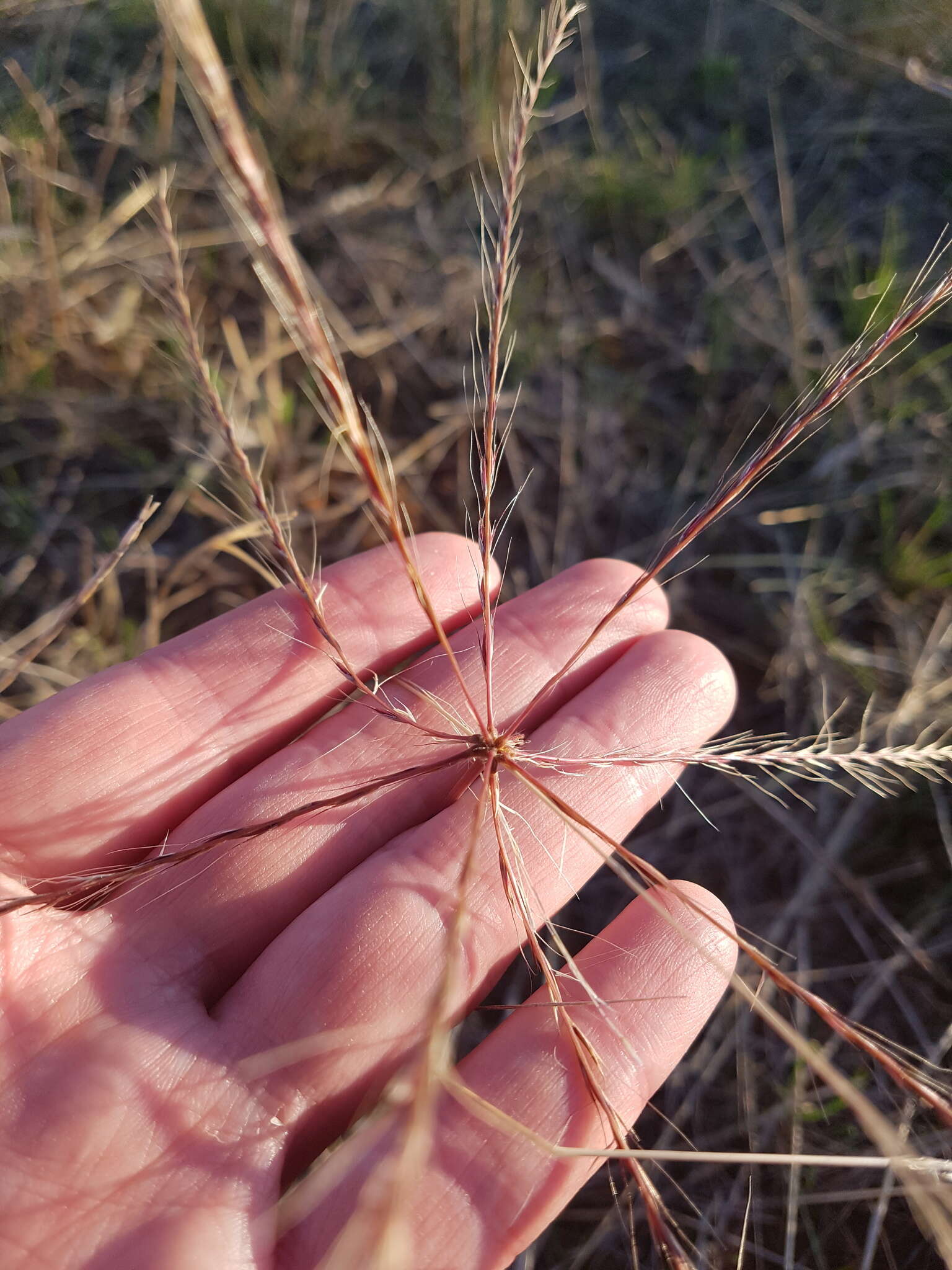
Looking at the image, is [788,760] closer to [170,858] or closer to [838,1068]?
[838,1068]

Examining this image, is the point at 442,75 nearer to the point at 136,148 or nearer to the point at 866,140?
the point at 136,148

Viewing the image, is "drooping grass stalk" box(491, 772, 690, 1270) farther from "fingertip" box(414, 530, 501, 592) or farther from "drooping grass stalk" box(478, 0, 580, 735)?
"fingertip" box(414, 530, 501, 592)

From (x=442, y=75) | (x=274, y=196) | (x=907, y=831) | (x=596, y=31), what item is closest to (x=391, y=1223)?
(x=907, y=831)

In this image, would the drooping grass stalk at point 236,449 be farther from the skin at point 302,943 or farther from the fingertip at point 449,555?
the fingertip at point 449,555

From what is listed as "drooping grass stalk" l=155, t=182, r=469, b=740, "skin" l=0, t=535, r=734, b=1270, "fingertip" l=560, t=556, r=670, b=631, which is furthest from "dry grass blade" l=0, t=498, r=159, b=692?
"fingertip" l=560, t=556, r=670, b=631

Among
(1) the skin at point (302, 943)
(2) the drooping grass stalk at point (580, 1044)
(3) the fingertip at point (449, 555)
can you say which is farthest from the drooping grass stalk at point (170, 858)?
(3) the fingertip at point (449, 555)
